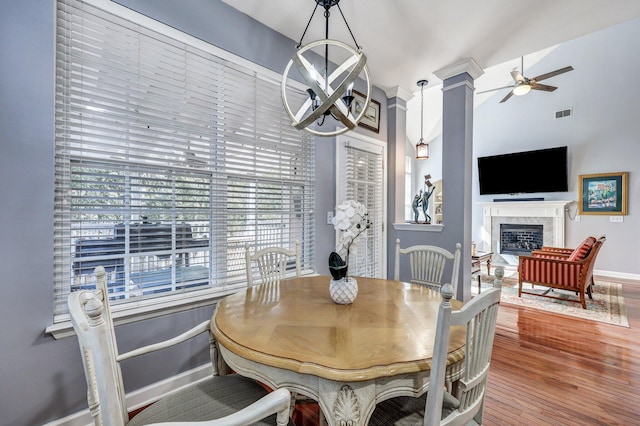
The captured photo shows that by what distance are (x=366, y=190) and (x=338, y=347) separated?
259 centimetres

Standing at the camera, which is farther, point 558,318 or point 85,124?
point 558,318

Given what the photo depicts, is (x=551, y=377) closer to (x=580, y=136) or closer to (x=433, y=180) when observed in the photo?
(x=580, y=136)

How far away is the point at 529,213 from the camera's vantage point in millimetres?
6117

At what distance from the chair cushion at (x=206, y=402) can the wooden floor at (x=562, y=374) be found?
70cm

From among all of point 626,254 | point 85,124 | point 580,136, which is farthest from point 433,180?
point 85,124

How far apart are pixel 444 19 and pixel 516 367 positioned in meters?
2.98

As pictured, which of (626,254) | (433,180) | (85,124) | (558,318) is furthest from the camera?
(433,180)

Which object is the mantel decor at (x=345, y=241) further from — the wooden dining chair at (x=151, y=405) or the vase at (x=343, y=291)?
the wooden dining chair at (x=151, y=405)

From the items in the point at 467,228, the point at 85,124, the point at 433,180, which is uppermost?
the point at 433,180

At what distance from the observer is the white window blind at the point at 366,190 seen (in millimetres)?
3118

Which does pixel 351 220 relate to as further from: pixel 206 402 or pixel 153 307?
pixel 153 307

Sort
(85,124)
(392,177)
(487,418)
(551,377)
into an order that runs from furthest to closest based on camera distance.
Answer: (392,177)
(551,377)
(487,418)
(85,124)

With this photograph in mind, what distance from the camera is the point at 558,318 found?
131 inches

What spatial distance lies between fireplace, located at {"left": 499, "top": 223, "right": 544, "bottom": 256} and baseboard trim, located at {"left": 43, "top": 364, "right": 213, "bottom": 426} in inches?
271
